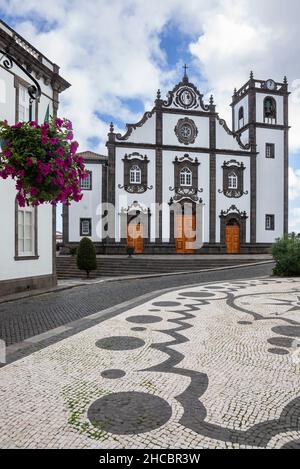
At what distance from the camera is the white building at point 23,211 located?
1059 cm

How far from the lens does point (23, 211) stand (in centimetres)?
1155

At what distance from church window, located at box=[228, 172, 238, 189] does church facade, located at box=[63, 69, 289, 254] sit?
3.1 inches

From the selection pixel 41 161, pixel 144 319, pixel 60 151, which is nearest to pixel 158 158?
pixel 144 319

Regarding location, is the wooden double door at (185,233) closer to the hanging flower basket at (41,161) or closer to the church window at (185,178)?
the church window at (185,178)

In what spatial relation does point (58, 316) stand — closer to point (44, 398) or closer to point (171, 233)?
point (44, 398)

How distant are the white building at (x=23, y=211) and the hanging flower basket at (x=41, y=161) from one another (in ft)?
22.0

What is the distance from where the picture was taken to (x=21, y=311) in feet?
26.8

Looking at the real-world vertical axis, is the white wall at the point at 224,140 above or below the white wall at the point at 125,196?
above

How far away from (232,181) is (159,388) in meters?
25.2

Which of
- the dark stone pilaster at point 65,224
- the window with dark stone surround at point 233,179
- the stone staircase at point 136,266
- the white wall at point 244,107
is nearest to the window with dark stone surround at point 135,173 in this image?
the dark stone pilaster at point 65,224

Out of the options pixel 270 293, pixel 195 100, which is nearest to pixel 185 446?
pixel 270 293

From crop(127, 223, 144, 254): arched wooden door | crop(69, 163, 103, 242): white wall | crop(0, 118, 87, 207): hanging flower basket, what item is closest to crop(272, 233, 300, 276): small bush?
crop(127, 223, 144, 254): arched wooden door

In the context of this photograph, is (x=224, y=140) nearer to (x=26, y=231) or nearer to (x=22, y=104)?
(x=22, y=104)
